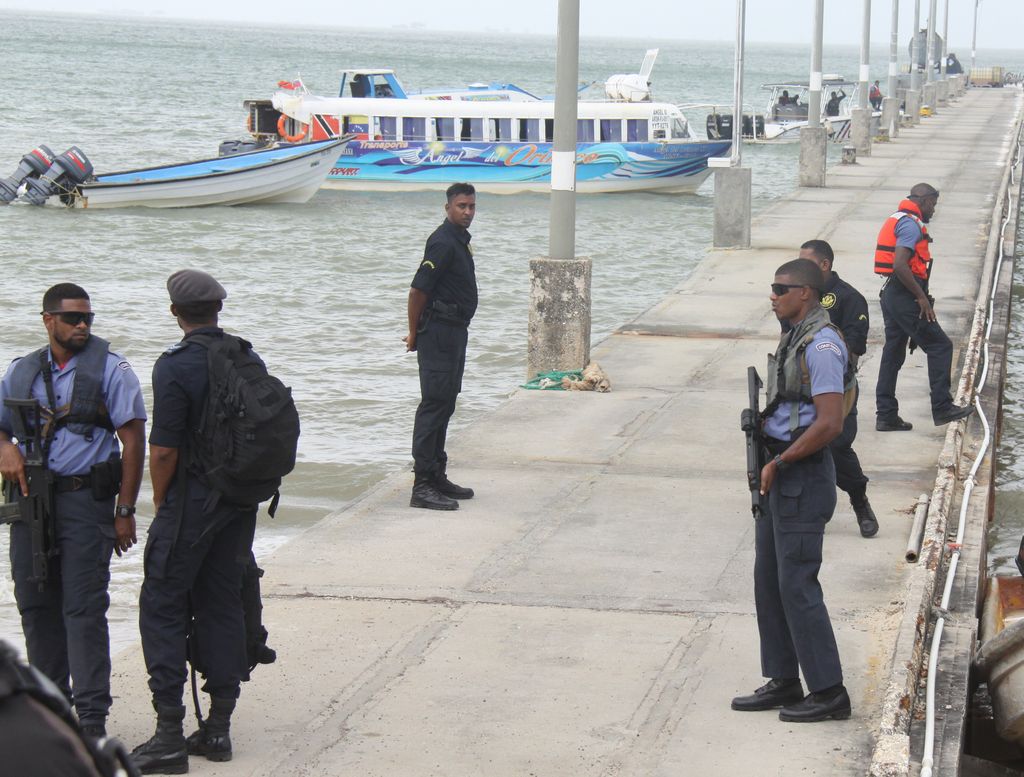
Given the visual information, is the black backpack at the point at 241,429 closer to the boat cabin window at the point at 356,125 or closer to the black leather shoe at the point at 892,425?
the black leather shoe at the point at 892,425

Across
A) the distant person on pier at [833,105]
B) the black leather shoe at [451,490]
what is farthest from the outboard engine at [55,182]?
the distant person on pier at [833,105]

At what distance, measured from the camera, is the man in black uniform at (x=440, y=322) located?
876 centimetres

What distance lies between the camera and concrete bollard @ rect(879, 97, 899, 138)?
44875mm

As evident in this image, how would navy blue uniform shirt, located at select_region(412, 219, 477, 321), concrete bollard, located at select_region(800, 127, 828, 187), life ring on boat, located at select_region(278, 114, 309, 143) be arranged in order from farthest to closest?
life ring on boat, located at select_region(278, 114, 309, 143), concrete bollard, located at select_region(800, 127, 828, 187), navy blue uniform shirt, located at select_region(412, 219, 477, 321)

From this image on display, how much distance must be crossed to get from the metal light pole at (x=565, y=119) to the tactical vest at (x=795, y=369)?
6.70m

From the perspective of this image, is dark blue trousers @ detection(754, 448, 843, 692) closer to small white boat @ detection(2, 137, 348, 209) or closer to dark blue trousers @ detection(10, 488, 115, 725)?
dark blue trousers @ detection(10, 488, 115, 725)

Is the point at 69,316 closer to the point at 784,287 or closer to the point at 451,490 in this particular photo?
the point at 784,287

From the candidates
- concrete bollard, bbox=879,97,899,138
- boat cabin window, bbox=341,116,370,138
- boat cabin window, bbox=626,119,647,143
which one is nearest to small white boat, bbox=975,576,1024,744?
boat cabin window, bbox=626,119,647,143

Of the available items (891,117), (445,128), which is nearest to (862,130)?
(891,117)

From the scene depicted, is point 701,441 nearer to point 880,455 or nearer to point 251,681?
point 880,455

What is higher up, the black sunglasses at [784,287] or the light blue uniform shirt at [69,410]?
the black sunglasses at [784,287]

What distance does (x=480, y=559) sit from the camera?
812 cm

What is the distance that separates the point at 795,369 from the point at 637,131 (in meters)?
32.8

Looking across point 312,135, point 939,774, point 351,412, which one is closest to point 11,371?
point 939,774
